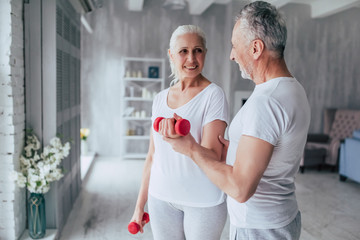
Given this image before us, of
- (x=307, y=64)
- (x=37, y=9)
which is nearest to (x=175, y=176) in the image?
(x=37, y=9)

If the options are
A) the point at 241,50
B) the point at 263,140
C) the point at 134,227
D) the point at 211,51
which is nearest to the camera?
the point at 263,140

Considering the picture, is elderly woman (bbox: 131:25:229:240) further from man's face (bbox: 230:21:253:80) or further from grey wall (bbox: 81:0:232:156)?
grey wall (bbox: 81:0:232:156)

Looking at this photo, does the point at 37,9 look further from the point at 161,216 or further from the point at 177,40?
the point at 161,216

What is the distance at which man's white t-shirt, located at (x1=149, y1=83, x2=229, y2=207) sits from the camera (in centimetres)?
123

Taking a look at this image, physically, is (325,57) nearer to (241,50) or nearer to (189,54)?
(189,54)

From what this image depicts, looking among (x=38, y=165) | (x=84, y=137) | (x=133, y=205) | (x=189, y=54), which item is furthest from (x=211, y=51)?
(x=189, y=54)

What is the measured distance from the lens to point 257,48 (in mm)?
907

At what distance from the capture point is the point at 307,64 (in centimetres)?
631

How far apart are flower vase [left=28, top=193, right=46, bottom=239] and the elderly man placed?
6.22 ft

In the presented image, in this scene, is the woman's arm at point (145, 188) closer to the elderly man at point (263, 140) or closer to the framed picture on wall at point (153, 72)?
the elderly man at point (263, 140)

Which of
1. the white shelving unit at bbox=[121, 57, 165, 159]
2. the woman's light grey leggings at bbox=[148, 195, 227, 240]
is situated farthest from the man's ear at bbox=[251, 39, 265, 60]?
the white shelving unit at bbox=[121, 57, 165, 159]

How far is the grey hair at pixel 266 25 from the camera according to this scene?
0.89m

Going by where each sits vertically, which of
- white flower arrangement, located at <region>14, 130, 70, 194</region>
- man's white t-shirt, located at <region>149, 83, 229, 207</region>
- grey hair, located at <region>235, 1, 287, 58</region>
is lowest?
→ white flower arrangement, located at <region>14, 130, 70, 194</region>

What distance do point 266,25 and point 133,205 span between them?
3108 millimetres
